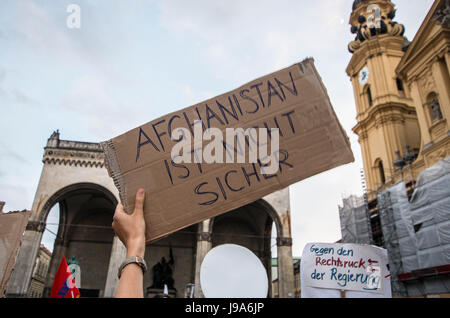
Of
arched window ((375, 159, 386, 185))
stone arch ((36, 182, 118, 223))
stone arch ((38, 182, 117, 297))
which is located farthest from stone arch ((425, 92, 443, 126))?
stone arch ((38, 182, 117, 297))

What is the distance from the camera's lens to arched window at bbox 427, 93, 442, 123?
1647cm

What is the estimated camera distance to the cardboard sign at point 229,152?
172cm

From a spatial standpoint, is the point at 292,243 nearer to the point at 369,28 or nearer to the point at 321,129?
the point at 321,129

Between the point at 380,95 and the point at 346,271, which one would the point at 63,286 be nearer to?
the point at 346,271

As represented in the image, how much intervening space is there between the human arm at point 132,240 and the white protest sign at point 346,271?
397cm

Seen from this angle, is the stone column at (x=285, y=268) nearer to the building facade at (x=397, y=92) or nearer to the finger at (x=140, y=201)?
the building facade at (x=397, y=92)

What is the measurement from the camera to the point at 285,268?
52.0ft

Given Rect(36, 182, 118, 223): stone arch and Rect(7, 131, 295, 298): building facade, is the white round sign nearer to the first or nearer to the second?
Rect(7, 131, 295, 298): building facade

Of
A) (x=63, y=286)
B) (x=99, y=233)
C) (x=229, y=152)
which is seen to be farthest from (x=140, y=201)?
(x=99, y=233)

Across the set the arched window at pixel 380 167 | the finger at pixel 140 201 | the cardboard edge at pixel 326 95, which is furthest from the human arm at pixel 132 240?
the arched window at pixel 380 167

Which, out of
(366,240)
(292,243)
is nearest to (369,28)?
(366,240)

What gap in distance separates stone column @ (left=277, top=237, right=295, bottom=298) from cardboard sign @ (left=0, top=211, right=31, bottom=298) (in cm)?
1451

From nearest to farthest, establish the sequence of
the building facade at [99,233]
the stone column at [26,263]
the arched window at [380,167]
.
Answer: the stone column at [26,263]
the building facade at [99,233]
the arched window at [380,167]

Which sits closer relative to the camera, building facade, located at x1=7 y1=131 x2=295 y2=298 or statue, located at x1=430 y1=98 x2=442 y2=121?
building facade, located at x1=7 y1=131 x2=295 y2=298
